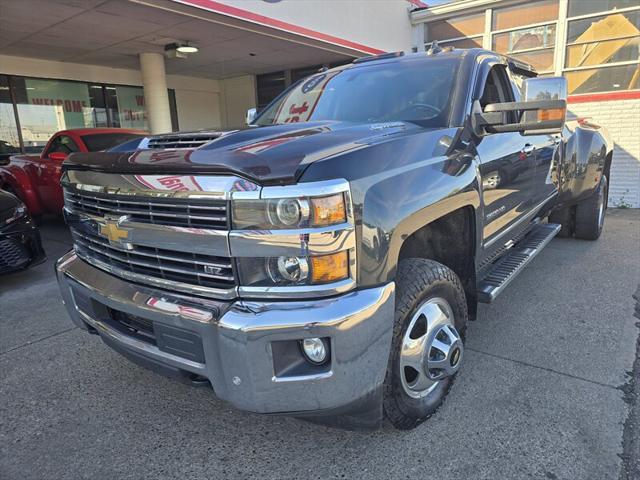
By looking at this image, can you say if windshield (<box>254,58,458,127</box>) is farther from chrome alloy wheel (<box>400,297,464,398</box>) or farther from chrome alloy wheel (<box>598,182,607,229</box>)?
chrome alloy wheel (<box>598,182,607,229</box>)

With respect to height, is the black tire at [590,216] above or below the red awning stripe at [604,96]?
below

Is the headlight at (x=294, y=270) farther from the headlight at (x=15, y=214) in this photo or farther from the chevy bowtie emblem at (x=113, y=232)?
the headlight at (x=15, y=214)

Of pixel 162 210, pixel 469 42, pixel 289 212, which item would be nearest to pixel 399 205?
pixel 289 212

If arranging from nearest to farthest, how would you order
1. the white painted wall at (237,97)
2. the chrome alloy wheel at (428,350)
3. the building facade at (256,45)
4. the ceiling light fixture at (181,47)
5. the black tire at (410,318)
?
the black tire at (410,318) < the chrome alloy wheel at (428,350) < the building facade at (256,45) < the ceiling light fixture at (181,47) < the white painted wall at (237,97)

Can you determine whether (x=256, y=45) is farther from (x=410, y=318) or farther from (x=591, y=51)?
(x=410, y=318)

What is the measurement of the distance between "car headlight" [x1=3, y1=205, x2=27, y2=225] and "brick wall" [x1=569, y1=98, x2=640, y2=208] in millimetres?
10278

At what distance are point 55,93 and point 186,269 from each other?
1240 cm

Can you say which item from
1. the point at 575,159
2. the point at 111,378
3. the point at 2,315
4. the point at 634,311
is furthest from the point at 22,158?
the point at 634,311

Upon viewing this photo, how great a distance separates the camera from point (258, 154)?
185 centimetres

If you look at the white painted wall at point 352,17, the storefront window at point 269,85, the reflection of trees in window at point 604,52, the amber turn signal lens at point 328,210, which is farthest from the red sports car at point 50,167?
the reflection of trees in window at point 604,52

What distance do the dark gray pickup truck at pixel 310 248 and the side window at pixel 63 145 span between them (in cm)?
498

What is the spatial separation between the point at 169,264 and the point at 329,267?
2.42ft

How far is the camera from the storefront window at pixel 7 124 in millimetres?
10938

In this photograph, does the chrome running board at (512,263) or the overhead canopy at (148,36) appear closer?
the chrome running board at (512,263)
